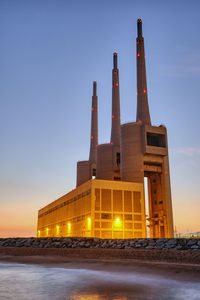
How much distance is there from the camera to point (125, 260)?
578 inches

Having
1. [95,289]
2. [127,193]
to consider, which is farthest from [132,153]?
[95,289]

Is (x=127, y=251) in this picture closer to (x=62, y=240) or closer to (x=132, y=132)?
(x=62, y=240)

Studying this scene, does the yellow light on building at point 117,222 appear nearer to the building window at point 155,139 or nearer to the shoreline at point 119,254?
the building window at point 155,139

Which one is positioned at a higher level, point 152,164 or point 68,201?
point 152,164

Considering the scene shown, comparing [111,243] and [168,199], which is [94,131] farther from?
[111,243]

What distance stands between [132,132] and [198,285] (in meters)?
62.2

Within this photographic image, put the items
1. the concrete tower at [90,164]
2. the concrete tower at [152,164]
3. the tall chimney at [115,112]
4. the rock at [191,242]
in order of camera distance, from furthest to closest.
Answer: the concrete tower at [90,164] → the tall chimney at [115,112] → the concrete tower at [152,164] → the rock at [191,242]

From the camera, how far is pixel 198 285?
284 inches

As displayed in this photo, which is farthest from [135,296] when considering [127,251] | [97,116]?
[97,116]

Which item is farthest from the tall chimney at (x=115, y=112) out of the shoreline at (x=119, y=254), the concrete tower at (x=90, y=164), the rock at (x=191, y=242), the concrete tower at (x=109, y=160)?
the rock at (x=191, y=242)

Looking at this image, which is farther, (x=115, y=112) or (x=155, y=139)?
(x=115, y=112)

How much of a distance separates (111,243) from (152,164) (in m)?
51.7

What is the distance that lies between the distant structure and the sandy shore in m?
36.6

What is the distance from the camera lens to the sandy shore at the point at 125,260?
10.4m
